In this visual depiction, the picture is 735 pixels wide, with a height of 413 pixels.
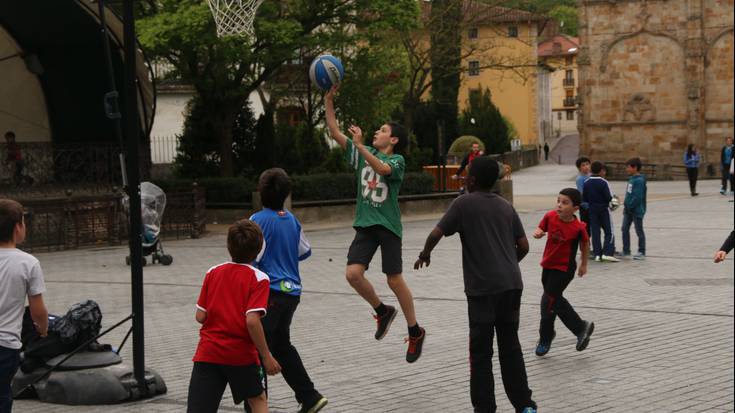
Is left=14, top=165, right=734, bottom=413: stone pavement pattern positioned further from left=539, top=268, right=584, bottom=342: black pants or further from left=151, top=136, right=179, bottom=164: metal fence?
left=151, top=136, right=179, bottom=164: metal fence

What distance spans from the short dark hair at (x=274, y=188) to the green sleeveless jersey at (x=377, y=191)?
59.8 inches

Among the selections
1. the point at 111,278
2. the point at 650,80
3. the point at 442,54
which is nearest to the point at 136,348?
the point at 111,278

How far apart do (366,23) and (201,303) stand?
22279 millimetres

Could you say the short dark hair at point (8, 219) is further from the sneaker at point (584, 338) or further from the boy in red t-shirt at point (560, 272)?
the sneaker at point (584, 338)

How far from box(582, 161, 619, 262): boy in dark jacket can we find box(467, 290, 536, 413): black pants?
10313mm

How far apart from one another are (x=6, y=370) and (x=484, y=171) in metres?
3.01

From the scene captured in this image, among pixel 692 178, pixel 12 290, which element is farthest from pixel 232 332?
pixel 692 178

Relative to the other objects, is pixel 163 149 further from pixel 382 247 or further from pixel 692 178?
pixel 382 247

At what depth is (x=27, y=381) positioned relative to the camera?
8.16 meters

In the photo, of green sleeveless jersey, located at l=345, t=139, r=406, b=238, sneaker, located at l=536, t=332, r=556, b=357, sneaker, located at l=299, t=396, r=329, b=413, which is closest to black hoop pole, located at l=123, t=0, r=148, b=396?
sneaker, located at l=299, t=396, r=329, b=413

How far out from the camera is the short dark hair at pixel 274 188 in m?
7.21

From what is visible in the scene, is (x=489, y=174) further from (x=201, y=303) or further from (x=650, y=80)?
(x=650, y=80)

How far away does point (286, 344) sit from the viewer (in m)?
7.28

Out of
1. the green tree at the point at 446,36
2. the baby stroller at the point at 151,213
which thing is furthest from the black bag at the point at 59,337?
the green tree at the point at 446,36
